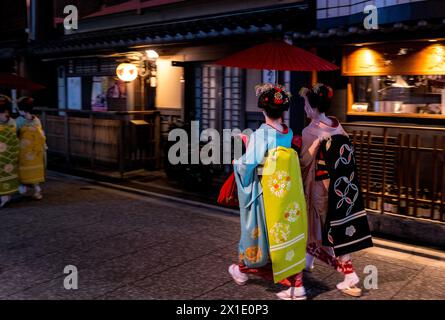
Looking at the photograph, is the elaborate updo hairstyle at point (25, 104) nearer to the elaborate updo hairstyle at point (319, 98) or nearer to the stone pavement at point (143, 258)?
the stone pavement at point (143, 258)

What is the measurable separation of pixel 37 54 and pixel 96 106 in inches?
124

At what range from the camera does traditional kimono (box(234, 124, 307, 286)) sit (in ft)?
16.8

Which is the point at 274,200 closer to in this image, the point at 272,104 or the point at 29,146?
the point at 272,104

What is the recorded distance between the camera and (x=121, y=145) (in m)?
12.3

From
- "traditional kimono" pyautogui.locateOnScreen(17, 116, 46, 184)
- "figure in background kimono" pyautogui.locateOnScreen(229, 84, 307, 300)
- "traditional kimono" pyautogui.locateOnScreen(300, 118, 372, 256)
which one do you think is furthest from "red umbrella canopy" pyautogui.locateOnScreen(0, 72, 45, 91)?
"traditional kimono" pyautogui.locateOnScreen(300, 118, 372, 256)

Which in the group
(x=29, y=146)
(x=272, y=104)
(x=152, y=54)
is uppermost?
(x=152, y=54)

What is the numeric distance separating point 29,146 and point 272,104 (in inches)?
257

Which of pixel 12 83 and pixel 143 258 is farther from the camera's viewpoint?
pixel 12 83

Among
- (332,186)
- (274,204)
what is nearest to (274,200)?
(274,204)

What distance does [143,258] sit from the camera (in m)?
6.56

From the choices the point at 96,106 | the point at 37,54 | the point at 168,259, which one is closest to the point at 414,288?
the point at 168,259

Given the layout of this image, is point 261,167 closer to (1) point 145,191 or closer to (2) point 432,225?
(2) point 432,225
